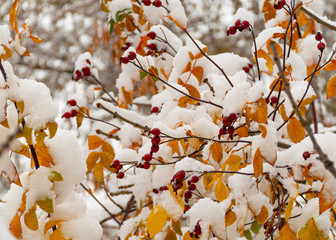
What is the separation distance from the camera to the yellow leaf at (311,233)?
1.19m

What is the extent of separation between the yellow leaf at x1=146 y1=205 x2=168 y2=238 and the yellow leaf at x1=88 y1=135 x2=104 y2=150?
2.08 ft

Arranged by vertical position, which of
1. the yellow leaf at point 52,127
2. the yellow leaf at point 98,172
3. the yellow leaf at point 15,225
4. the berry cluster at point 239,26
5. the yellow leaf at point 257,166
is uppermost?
the berry cluster at point 239,26

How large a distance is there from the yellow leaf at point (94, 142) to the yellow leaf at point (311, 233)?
0.94m

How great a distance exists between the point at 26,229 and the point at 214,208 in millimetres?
587

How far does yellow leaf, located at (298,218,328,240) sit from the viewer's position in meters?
1.19

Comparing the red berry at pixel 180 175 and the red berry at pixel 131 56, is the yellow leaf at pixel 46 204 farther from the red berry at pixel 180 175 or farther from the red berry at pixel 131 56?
the red berry at pixel 131 56

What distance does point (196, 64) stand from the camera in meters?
1.84

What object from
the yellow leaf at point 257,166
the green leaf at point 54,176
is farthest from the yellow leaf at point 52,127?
the yellow leaf at point 257,166

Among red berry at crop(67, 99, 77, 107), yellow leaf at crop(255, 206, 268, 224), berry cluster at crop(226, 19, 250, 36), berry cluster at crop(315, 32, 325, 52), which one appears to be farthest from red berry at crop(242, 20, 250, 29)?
red berry at crop(67, 99, 77, 107)

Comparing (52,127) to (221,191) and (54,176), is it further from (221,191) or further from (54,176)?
(221,191)

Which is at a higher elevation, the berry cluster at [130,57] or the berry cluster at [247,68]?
the berry cluster at [247,68]

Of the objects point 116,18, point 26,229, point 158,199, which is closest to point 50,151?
Result: point 26,229

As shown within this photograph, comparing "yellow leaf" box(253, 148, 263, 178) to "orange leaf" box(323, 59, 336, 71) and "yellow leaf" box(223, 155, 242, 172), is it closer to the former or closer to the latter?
"yellow leaf" box(223, 155, 242, 172)

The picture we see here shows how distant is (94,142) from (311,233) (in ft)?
3.19
